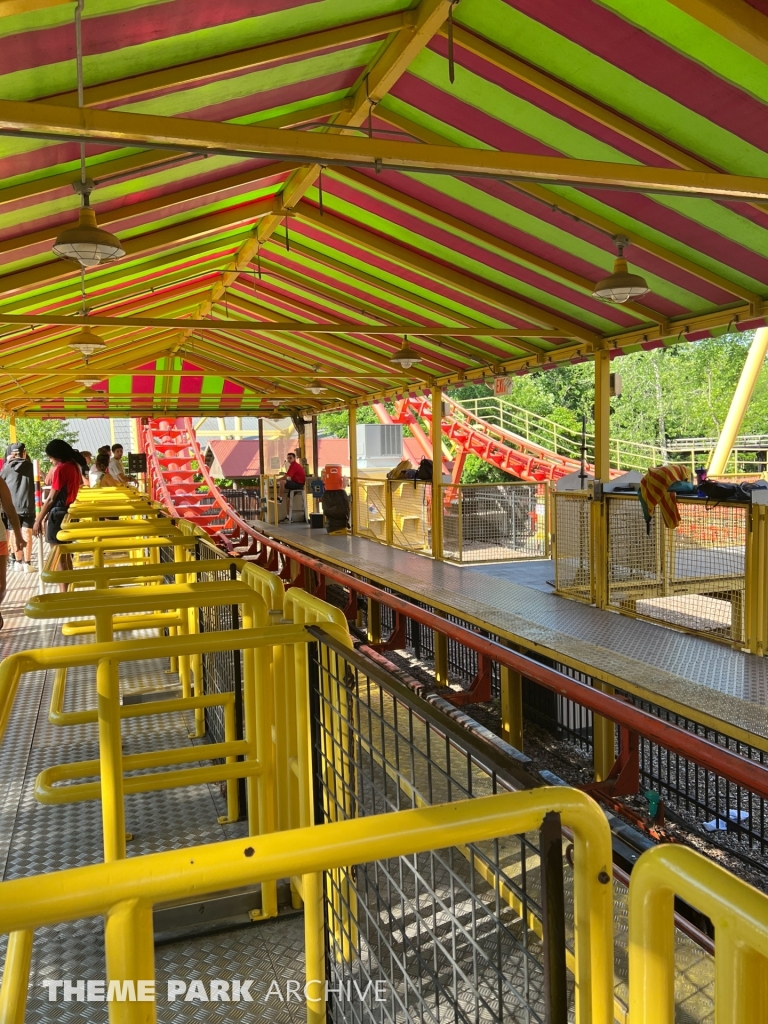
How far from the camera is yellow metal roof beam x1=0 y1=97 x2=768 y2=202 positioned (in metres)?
3.41

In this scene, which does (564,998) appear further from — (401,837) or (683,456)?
(683,456)

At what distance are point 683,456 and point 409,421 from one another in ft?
68.0

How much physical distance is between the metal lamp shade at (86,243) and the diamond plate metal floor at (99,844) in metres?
3.00

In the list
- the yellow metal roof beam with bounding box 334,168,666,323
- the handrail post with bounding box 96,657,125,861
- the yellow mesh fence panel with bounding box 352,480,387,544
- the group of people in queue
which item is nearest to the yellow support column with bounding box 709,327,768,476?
the yellow mesh fence panel with bounding box 352,480,387,544

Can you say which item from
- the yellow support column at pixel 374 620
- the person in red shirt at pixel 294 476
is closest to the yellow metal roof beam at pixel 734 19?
the yellow support column at pixel 374 620

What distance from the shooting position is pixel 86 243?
482cm

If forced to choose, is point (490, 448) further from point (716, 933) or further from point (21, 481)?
point (716, 933)

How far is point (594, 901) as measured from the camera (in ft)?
3.62

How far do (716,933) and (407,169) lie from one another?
3953 mm

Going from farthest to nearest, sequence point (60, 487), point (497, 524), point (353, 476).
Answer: point (353, 476), point (497, 524), point (60, 487)

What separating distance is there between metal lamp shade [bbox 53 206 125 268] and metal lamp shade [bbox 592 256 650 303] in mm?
3559

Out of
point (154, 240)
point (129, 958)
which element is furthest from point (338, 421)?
point (129, 958)

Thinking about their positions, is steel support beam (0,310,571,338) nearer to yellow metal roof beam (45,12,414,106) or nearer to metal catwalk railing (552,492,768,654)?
metal catwalk railing (552,492,768,654)

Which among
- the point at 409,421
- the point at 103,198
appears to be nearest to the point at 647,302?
the point at 103,198
